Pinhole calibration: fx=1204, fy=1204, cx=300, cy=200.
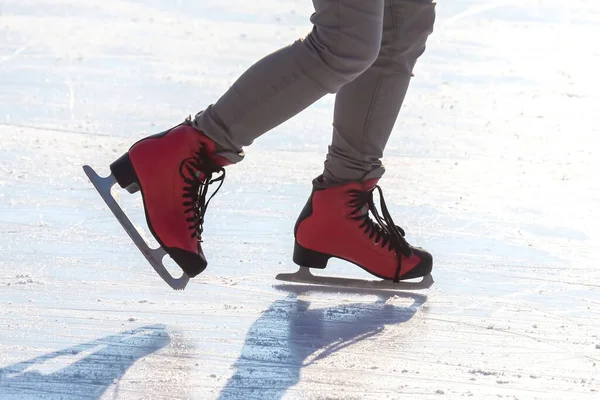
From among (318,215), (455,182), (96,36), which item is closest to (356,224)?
(318,215)

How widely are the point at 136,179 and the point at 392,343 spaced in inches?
22.3

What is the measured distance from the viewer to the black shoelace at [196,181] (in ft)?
7.22

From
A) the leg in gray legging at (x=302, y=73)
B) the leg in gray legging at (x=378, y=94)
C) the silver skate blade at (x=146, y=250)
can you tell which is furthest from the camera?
the leg in gray legging at (x=378, y=94)

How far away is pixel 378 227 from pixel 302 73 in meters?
0.44

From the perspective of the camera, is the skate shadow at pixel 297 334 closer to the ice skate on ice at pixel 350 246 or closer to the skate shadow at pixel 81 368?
the ice skate on ice at pixel 350 246

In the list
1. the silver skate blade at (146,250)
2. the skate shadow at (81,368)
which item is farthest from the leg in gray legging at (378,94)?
the skate shadow at (81,368)

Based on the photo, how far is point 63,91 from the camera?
398 cm

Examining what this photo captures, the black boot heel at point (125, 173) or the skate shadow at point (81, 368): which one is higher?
the black boot heel at point (125, 173)

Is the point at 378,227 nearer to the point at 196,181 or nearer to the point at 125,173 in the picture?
the point at 196,181

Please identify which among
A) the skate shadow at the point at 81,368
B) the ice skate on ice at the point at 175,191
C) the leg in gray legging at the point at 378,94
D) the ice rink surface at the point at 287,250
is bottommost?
the ice rink surface at the point at 287,250

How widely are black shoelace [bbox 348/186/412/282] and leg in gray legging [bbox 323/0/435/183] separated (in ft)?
0.14

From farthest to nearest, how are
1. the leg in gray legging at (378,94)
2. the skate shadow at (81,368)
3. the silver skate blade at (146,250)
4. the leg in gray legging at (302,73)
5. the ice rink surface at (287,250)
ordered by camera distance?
1. the leg in gray legging at (378,94)
2. the silver skate blade at (146,250)
3. the leg in gray legging at (302,73)
4. the ice rink surface at (287,250)
5. the skate shadow at (81,368)

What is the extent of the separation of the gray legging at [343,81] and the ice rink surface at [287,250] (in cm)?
29

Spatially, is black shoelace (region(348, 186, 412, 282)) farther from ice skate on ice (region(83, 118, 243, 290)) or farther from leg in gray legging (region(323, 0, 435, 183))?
ice skate on ice (region(83, 118, 243, 290))
